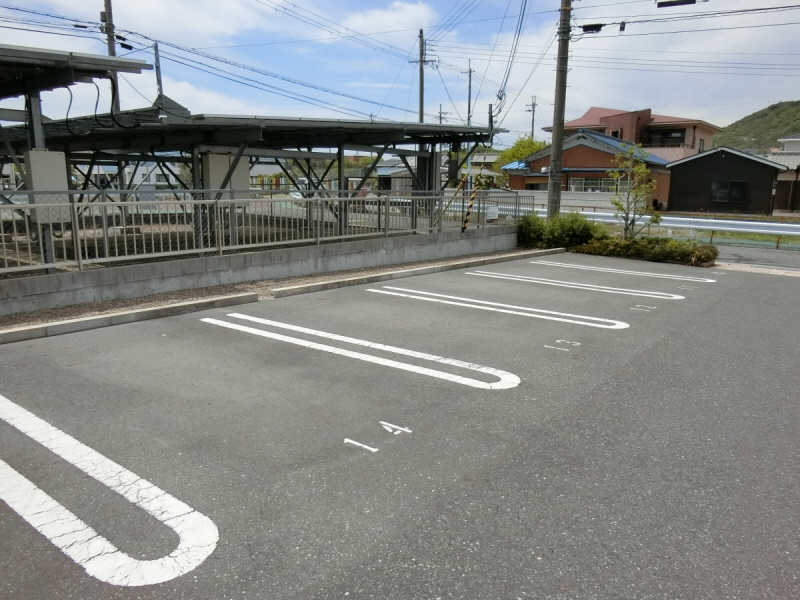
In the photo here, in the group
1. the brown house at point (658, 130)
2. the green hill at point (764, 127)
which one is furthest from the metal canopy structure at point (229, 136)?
the green hill at point (764, 127)

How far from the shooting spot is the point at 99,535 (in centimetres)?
296

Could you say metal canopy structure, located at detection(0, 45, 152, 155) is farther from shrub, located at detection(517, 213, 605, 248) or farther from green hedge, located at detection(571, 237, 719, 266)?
green hedge, located at detection(571, 237, 719, 266)

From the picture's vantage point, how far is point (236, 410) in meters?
4.59

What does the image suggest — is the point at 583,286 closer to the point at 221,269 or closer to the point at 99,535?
the point at 221,269

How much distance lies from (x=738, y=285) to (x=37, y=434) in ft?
38.9

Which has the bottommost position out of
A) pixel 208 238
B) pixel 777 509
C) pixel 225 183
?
pixel 777 509

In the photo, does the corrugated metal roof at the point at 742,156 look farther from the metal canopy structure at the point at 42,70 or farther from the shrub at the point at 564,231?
the metal canopy structure at the point at 42,70

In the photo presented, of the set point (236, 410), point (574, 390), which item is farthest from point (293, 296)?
point (574, 390)

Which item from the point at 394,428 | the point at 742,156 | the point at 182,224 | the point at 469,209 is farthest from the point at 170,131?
the point at 742,156

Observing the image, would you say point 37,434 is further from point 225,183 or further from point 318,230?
point 225,183

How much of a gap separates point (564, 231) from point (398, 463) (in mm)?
13801

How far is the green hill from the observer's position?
118 metres

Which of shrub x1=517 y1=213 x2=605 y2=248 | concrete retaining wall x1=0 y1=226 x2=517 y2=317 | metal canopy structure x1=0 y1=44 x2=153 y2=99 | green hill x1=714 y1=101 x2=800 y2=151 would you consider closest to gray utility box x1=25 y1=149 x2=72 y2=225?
metal canopy structure x1=0 y1=44 x2=153 y2=99

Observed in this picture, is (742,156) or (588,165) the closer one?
(742,156)
